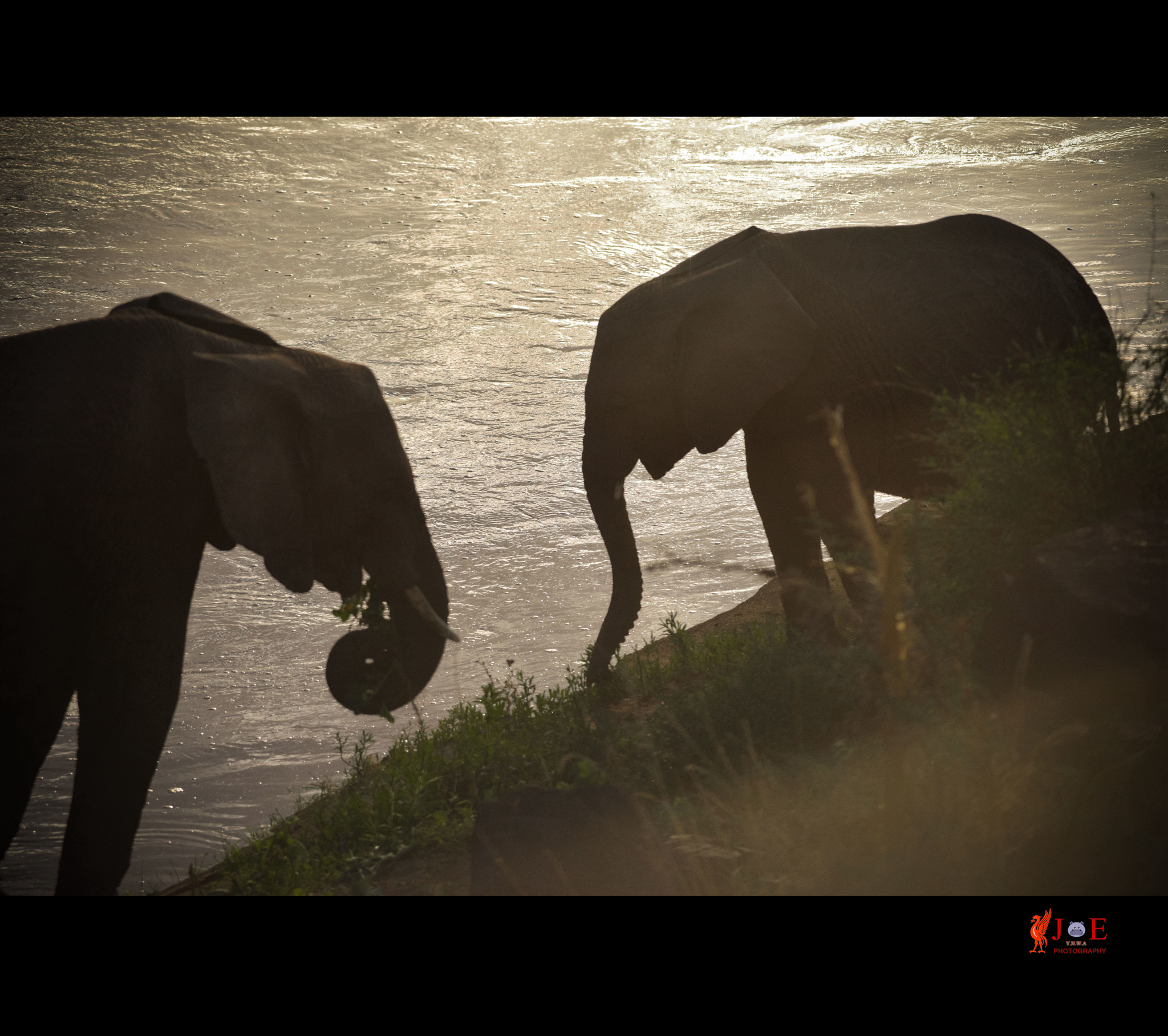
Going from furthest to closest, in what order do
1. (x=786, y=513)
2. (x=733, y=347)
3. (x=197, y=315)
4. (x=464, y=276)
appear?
(x=464, y=276)
(x=786, y=513)
(x=733, y=347)
(x=197, y=315)

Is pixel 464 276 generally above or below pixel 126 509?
below

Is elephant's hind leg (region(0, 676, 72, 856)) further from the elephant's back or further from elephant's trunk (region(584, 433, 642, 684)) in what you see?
the elephant's back

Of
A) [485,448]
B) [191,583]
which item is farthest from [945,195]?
[191,583]

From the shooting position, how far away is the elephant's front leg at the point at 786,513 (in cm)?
677

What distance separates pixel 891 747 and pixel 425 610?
1915 mm

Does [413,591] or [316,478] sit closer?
[316,478]

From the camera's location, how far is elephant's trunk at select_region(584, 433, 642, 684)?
6797 mm

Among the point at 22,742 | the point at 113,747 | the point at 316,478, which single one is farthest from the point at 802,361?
the point at 22,742

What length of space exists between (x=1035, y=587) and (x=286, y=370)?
2936 mm

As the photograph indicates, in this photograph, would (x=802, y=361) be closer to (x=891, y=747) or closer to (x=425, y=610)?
(x=425, y=610)

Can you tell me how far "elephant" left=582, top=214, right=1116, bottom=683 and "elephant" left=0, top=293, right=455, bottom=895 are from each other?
8.11 feet

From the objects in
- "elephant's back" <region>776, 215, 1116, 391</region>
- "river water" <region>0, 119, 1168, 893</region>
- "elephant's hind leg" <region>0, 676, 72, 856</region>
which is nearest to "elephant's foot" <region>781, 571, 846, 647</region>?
"elephant's back" <region>776, 215, 1116, 391</region>

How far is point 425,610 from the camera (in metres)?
4.79
